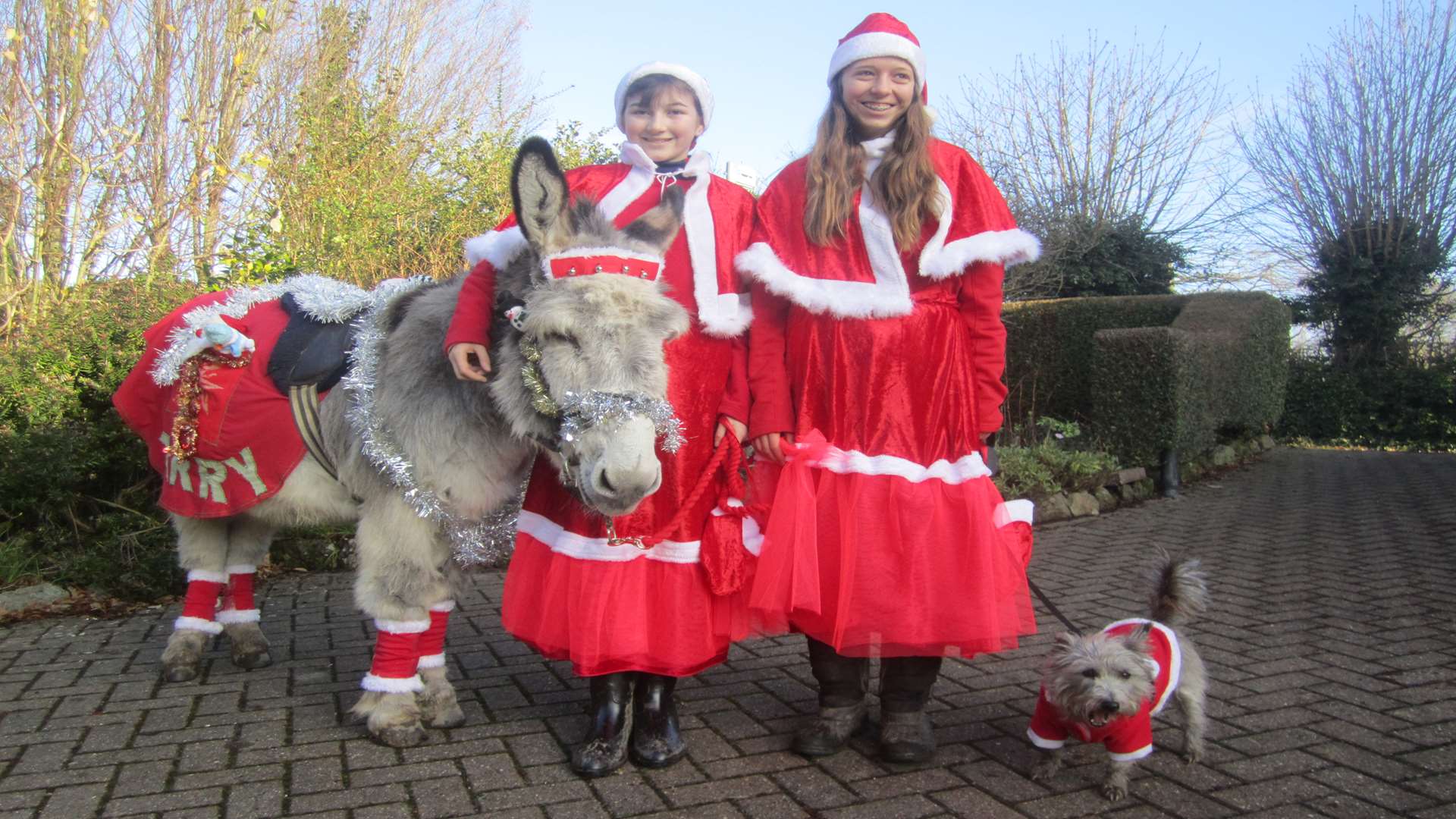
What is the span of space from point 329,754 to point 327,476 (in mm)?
981

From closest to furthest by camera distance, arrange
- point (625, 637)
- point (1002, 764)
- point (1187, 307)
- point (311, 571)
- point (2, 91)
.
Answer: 1. point (625, 637)
2. point (1002, 764)
3. point (311, 571)
4. point (2, 91)
5. point (1187, 307)

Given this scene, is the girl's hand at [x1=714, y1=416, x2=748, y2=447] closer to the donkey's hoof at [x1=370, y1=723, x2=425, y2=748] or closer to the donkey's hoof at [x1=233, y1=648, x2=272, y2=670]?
the donkey's hoof at [x1=370, y1=723, x2=425, y2=748]

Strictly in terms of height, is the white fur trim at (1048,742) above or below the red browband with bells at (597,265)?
below

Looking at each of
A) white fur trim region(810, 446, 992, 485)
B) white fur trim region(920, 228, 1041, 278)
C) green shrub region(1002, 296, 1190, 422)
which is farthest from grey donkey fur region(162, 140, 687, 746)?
green shrub region(1002, 296, 1190, 422)

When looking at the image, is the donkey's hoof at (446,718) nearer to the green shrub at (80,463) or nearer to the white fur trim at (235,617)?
the white fur trim at (235,617)

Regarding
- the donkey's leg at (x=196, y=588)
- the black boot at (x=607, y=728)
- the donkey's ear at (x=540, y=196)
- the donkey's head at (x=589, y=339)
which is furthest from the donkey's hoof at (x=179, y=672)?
the donkey's ear at (x=540, y=196)

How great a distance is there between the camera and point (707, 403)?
3.04 meters

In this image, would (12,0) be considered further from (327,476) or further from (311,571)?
(327,476)

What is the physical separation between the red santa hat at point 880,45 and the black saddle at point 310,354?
197 cm

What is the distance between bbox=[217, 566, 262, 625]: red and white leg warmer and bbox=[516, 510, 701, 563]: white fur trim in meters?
1.80

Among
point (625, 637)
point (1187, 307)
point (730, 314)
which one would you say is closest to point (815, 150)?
point (730, 314)

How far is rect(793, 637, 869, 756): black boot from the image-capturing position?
3.17 meters

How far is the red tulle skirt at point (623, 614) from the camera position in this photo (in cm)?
289

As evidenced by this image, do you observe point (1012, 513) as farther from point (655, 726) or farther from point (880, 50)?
point (880, 50)
